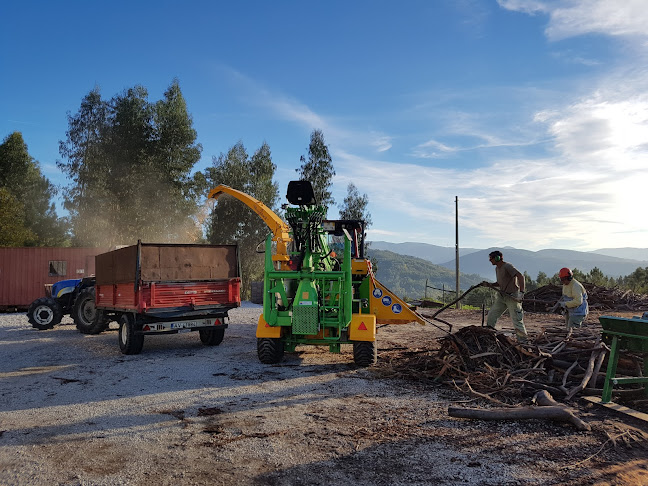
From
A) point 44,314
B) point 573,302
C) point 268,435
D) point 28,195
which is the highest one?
point 28,195

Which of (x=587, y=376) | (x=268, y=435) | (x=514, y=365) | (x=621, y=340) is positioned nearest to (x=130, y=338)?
(x=268, y=435)

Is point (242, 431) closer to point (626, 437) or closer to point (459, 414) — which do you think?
point (459, 414)

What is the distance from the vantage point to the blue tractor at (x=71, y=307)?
42.6 feet

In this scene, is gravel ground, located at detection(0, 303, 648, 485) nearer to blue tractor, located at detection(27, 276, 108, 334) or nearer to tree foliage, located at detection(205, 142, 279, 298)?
blue tractor, located at detection(27, 276, 108, 334)

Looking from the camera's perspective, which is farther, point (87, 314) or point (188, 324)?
point (87, 314)

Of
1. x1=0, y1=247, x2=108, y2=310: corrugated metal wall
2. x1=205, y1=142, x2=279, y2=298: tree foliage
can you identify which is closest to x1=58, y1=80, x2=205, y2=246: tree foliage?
x1=205, y1=142, x2=279, y2=298: tree foliage

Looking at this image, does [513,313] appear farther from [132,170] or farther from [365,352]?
[132,170]

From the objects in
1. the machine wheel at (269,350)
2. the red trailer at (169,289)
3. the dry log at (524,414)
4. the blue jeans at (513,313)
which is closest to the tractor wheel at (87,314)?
the red trailer at (169,289)

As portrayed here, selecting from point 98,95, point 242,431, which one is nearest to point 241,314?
point 242,431

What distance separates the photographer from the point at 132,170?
32375 millimetres

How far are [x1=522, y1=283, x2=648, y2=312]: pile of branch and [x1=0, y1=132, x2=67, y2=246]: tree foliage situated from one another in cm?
3357

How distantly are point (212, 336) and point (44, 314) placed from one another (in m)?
6.67

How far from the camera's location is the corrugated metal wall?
21.3 meters

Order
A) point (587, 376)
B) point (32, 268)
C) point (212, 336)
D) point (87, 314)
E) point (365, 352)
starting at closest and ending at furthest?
point (587, 376) → point (365, 352) → point (212, 336) → point (87, 314) → point (32, 268)
